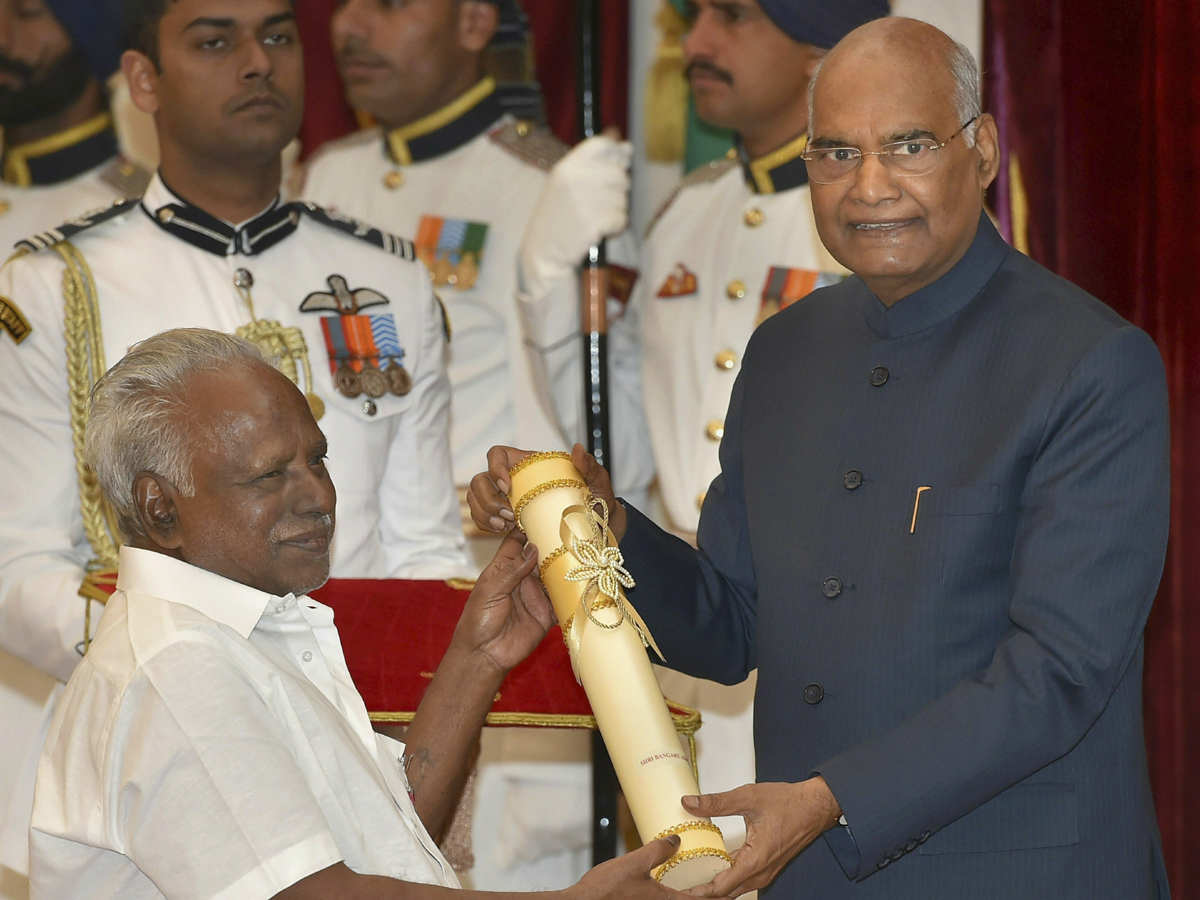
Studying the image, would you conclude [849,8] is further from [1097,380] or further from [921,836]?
[921,836]

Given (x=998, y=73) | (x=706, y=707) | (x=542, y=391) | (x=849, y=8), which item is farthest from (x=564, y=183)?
(x=706, y=707)

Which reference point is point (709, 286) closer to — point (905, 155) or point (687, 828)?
point (905, 155)

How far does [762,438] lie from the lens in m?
2.17

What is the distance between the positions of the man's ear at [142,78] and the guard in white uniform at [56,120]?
1104mm

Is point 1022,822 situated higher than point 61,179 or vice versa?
point 61,179

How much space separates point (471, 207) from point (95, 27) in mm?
1203

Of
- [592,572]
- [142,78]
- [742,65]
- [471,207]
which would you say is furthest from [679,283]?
[592,572]

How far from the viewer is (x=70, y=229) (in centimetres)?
289

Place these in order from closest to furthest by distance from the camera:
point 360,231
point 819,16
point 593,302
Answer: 1. point 360,231
2. point 819,16
3. point 593,302

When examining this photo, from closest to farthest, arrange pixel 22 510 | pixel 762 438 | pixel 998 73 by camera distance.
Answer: pixel 762 438
pixel 22 510
pixel 998 73

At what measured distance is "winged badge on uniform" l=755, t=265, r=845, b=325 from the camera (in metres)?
3.47

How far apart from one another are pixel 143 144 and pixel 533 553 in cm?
269

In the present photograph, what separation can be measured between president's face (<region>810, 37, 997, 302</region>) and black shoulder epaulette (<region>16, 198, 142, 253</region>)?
163 cm

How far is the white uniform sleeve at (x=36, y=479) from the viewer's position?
2658 mm
